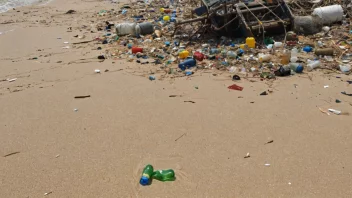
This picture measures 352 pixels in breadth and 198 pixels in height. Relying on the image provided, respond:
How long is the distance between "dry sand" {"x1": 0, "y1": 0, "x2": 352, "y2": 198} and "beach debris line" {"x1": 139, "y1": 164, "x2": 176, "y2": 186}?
41 mm

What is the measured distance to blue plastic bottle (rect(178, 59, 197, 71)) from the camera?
4.10m

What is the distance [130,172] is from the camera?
2.21 meters

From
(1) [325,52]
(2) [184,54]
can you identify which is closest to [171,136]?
(2) [184,54]

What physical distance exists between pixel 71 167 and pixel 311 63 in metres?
2.98

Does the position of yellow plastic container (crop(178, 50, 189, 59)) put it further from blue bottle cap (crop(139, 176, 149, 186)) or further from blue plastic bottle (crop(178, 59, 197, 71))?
blue bottle cap (crop(139, 176, 149, 186))

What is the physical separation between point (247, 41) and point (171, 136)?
240cm

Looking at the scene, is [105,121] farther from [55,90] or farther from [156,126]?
[55,90]

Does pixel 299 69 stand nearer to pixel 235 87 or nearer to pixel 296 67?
pixel 296 67

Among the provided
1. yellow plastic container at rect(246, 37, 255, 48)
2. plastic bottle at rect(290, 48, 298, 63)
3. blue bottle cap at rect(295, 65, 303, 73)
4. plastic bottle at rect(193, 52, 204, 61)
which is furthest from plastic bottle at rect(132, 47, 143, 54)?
blue bottle cap at rect(295, 65, 303, 73)

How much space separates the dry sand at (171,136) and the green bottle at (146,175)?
38mm

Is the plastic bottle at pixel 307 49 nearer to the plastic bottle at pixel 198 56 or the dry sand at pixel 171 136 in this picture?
the dry sand at pixel 171 136

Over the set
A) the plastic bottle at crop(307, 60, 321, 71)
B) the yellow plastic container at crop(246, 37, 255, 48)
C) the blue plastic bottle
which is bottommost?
the blue plastic bottle

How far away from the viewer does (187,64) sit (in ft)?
13.6

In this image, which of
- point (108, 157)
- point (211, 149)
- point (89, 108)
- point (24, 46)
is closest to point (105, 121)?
point (89, 108)
